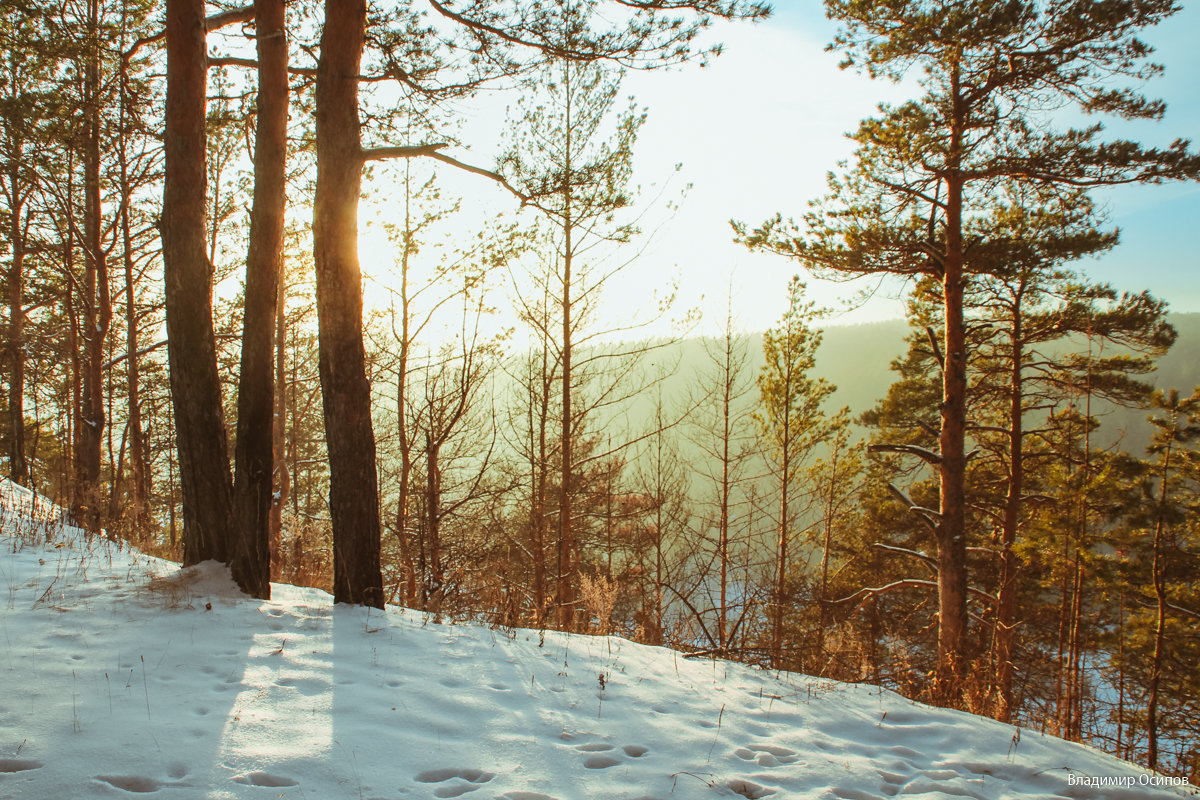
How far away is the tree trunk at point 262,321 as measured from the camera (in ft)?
14.8

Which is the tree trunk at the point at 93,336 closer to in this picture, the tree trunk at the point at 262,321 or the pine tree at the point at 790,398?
the tree trunk at the point at 262,321

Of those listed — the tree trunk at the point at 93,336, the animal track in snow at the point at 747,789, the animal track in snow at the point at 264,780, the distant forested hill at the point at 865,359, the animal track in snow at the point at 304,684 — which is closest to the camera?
the animal track in snow at the point at 264,780

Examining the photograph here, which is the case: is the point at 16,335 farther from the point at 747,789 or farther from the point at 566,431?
the point at 747,789

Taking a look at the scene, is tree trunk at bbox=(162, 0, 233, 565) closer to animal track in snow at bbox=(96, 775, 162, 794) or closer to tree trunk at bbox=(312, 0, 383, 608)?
tree trunk at bbox=(312, 0, 383, 608)

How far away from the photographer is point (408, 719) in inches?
111

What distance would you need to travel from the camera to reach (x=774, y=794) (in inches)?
99.6

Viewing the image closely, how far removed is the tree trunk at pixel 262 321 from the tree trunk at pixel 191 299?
19 centimetres

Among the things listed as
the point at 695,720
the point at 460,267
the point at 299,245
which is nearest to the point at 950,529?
the point at 695,720

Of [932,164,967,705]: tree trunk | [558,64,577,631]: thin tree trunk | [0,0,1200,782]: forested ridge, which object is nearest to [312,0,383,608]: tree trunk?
[0,0,1200,782]: forested ridge

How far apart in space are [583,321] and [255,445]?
6997 mm

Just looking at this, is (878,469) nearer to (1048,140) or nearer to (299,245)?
(1048,140)

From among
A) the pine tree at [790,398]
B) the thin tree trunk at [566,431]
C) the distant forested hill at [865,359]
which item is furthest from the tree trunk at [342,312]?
the distant forested hill at [865,359]

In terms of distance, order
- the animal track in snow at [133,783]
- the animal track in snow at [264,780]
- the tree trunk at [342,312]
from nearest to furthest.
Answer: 1. the animal track in snow at [133,783]
2. the animal track in snow at [264,780]
3. the tree trunk at [342,312]

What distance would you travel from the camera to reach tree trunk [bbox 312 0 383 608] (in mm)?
4602
